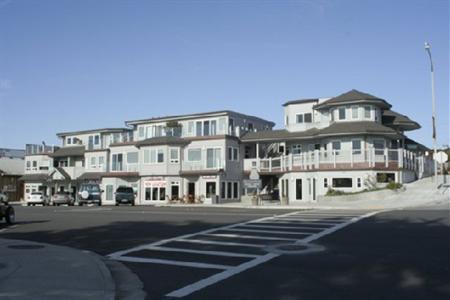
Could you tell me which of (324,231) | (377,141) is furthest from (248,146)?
(324,231)

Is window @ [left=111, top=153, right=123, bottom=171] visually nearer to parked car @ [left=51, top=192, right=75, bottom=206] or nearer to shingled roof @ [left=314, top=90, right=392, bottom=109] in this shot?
parked car @ [left=51, top=192, right=75, bottom=206]

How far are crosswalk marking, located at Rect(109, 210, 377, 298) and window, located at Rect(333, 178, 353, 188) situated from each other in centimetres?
2071

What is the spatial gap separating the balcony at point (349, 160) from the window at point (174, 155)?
36.9ft

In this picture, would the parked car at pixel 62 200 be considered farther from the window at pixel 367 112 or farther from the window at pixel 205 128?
the window at pixel 367 112

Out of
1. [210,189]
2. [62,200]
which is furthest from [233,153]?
[62,200]

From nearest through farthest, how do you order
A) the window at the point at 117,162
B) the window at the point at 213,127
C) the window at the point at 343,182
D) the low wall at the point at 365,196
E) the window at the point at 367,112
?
the low wall at the point at 365,196, the window at the point at 343,182, the window at the point at 367,112, the window at the point at 213,127, the window at the point at 117,162

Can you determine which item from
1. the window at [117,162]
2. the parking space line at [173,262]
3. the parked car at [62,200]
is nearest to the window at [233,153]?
the window at [117,162]

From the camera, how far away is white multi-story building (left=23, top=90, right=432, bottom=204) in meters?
42.4

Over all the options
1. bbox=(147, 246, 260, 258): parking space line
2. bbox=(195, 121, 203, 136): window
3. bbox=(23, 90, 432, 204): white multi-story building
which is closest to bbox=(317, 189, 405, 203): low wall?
bbox=(23, 90, 432, 204): white multi-story building

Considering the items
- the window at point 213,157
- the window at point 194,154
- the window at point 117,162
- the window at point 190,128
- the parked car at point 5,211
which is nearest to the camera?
the parked car at point 5,211

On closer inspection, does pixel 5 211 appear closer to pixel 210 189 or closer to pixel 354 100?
pixel 210 189

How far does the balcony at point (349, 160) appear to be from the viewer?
41.2m

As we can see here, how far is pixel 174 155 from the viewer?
53.5m

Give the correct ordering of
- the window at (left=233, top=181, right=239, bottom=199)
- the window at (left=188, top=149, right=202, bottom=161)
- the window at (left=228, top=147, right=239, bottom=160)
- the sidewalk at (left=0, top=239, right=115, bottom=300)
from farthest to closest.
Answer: the window at (left=188, top=149, right=202, bottom=161)
the window at (left=233, top=181, right=239, bottom=199)
the window at (left=228, top=147, right=239, bottom=160)
the sidewalk at (left=0, top=239, right=115, bottom=300)
